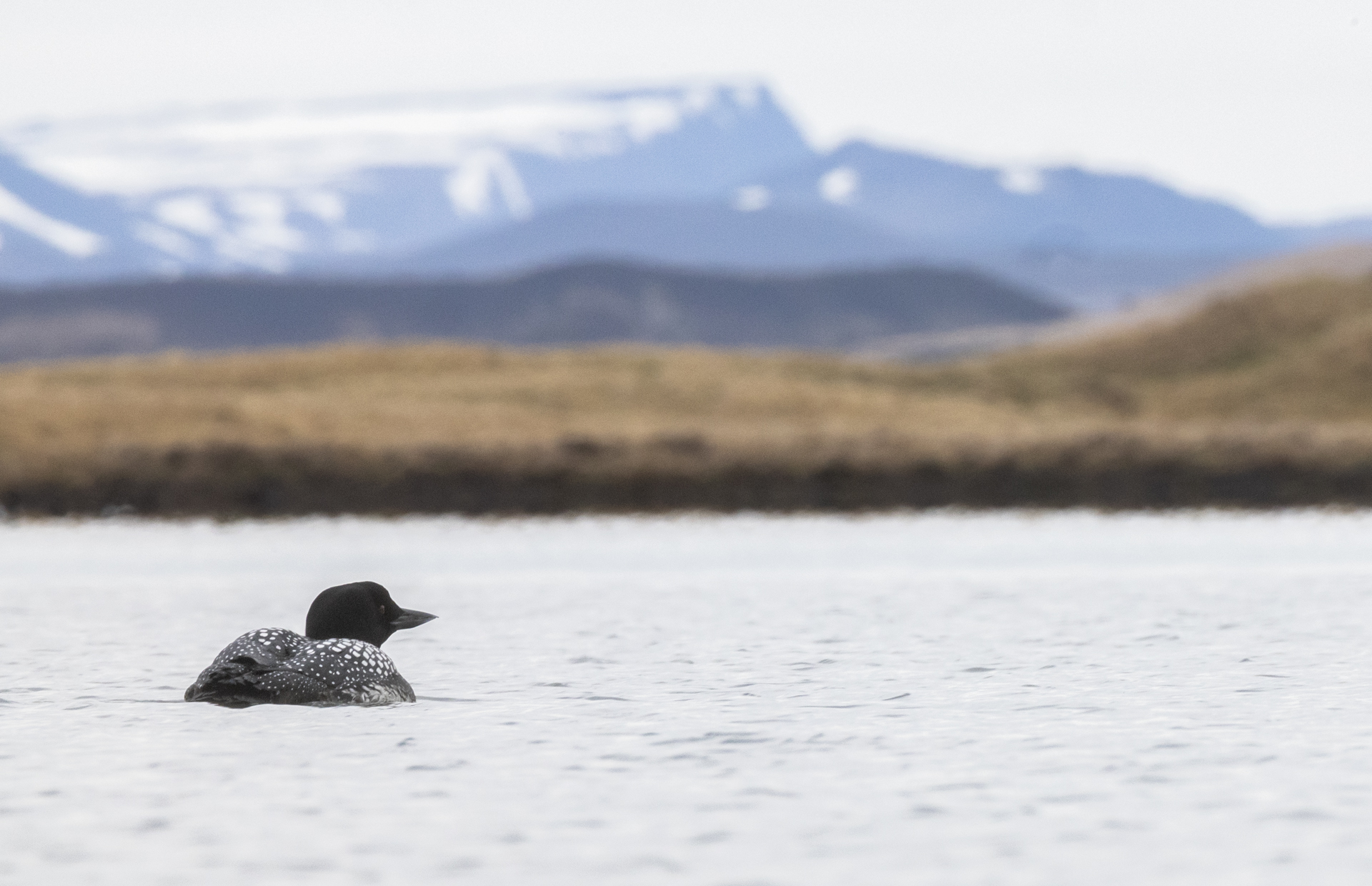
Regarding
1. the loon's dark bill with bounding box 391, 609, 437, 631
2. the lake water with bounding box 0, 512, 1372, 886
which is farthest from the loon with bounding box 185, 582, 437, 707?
the loon's dark bill with bounding box 391, 609, 437, 631

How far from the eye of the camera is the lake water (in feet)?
31.0

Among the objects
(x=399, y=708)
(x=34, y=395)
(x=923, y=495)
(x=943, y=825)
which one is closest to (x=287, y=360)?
(x=34, y=395)

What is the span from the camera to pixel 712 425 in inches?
2109

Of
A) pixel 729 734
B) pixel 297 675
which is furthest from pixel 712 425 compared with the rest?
pixel 729 734

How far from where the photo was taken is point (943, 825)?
10.0 meters

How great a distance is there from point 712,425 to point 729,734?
40.9m

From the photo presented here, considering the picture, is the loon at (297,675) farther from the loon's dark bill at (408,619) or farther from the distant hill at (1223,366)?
the distant hill at (1223,366)

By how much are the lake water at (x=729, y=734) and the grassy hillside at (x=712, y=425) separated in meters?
13.1

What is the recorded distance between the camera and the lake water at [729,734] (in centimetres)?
946

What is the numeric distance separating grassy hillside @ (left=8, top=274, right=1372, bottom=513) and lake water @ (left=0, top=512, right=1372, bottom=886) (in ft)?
43.1

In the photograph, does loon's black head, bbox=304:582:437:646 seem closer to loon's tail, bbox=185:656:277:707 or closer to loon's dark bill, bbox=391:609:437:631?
loon's dark bill, bbox=391:609:437:631

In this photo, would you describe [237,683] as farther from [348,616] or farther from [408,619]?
[408,619]

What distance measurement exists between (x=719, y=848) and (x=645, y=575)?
14601 millimetres

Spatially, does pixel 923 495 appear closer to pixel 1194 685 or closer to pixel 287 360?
pixel 1194 685
